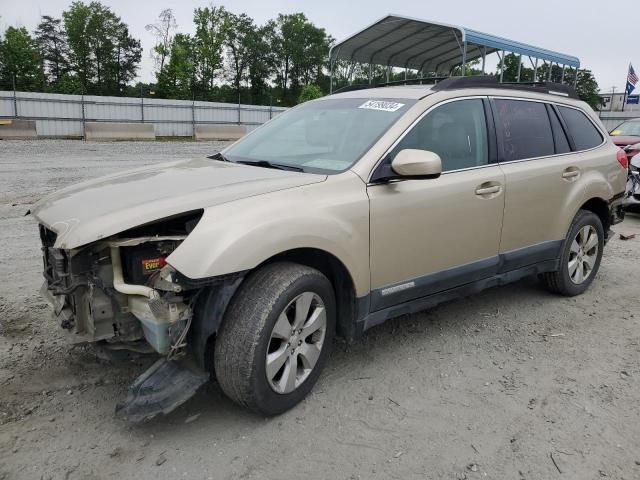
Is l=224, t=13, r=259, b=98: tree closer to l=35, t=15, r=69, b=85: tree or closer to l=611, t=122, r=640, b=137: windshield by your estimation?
l=35, t=15, r=69, b=85: tree

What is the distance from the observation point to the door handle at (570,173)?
4.42 m

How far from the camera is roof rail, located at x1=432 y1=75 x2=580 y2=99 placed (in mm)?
3811

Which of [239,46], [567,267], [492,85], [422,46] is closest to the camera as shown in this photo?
[492,85]

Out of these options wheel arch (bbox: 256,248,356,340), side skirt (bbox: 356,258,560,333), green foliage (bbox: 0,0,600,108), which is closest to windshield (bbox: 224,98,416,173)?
wheel arch (bbox: 256,248,356,340)

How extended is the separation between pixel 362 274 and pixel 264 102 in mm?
70072

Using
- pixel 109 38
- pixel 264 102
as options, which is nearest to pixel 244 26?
pixel 264 102

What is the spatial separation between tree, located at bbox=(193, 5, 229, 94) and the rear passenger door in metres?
60.5

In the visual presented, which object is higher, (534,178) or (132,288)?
(534,178)

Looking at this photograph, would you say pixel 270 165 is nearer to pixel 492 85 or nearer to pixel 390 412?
pixel 390 412

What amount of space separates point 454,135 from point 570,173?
1369mm

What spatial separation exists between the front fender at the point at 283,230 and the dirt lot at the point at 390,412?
76 cm

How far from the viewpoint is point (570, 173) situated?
447 cm

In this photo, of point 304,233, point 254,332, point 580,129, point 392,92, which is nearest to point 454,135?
point 392,92

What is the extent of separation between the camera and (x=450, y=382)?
3348 millimetres
